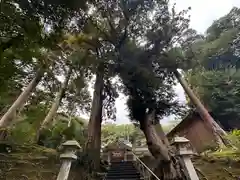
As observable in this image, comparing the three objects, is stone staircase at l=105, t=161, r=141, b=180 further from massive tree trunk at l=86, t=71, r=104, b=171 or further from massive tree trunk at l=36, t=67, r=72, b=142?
massive tree trunk at l=36, t=67, r=72, b=142

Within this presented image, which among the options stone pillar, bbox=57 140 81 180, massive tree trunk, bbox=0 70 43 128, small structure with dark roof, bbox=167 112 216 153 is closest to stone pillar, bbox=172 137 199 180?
stone pillar, bbox=57 140 81 180

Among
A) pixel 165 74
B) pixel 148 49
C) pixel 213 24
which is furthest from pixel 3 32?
pixel 213 24

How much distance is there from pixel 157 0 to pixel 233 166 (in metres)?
7.33

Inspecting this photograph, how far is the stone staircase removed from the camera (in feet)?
33.0

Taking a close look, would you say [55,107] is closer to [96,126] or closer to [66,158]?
[96,126]

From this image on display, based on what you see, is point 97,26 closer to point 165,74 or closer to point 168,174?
point 165,74

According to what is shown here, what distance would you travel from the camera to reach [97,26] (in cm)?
1021

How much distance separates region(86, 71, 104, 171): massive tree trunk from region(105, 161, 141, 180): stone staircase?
1015mm

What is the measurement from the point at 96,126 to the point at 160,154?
313 cm

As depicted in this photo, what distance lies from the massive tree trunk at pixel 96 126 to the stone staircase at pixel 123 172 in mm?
1015

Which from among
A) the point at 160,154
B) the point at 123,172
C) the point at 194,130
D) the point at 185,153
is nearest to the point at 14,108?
the point at 123,172

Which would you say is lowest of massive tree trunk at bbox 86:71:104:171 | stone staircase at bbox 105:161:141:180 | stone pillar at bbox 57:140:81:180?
stone pillar at bbox 57:140:81:180

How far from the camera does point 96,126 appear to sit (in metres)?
10.4

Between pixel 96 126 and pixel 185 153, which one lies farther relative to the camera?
pixel 96 126
